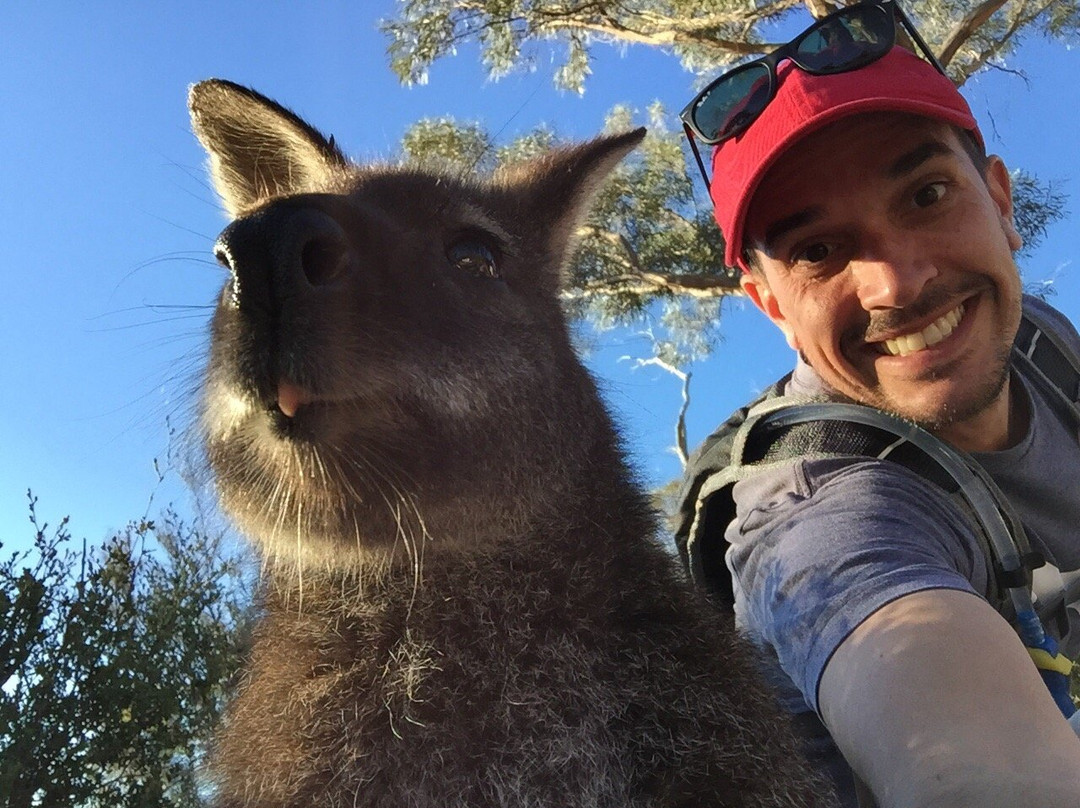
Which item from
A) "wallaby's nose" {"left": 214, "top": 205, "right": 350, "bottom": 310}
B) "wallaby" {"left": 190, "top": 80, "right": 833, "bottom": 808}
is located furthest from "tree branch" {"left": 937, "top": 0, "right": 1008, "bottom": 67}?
"wallaby's nose" {"left": 214, "top": 205, "right": 350, "bottom": 310}

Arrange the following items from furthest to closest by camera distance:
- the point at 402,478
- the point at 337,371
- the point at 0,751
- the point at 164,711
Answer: the point at 164,711
the point at 0,751
the point at 402,478
the point at 337,371

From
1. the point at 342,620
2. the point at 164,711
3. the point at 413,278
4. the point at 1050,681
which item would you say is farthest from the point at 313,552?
the point at 164,711

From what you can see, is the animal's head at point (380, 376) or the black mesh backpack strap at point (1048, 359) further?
the black mesh backpack strap at point (1048, 359)

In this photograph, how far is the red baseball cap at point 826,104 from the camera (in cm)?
254

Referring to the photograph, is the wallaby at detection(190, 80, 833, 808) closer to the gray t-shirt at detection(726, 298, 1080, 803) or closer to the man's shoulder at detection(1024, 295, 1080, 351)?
the gray t-shirt at detection(726, 298, 1080, 803)

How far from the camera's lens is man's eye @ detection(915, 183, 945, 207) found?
2604 millimetres

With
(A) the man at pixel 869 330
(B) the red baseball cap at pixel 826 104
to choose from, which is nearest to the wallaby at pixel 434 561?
(A) the man at pixel 869 330

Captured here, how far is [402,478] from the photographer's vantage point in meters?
1.97

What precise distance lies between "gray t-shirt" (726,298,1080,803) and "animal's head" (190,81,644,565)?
563 mm

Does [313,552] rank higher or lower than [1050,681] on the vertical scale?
higher

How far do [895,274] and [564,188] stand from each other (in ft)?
3.69

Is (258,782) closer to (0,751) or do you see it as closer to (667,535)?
(667,535)

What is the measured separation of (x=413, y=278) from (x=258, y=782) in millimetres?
1232

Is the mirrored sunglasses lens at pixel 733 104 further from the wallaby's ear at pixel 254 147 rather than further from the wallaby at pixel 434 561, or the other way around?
the wallaby's ear at pixel 254 147
